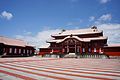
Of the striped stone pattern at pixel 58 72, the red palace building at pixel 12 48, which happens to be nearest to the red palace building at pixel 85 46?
the red palace building at pixel 12 48

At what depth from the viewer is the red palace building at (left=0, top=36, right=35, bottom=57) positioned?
138 feet

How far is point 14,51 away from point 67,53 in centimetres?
1756

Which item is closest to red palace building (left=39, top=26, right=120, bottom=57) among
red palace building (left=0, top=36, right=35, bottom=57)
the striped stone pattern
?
red palace building (left=0, top=36, right=35, bottom=57)

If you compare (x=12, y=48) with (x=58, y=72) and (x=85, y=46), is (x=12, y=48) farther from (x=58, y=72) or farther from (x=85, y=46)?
(x=58, y=72)

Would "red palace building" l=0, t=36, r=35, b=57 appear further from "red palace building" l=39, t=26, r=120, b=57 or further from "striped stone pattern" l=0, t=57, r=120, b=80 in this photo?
"striped stone pattern" l=0, t=57, r=120, b=80

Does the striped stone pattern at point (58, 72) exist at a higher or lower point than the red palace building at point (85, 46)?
lower

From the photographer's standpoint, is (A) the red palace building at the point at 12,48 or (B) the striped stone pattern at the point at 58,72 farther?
(A) the red palace building at the point at 12,48

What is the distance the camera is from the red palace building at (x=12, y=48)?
41.9m

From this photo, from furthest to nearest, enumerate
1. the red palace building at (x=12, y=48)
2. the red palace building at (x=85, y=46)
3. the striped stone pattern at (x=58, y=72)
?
the red palace building at (x=12, y=48), the red palace building at (x=85, y=46), the striped stone pattern at (x=58, y=72)

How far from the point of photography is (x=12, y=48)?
45.4 m

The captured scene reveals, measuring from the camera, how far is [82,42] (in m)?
43.0

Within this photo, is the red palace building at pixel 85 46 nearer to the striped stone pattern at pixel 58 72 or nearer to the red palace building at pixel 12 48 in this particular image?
the red palace building at pixel 12 48

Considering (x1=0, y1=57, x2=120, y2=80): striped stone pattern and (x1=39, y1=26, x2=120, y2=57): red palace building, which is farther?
(x1=39, y1=26, x2=120, y2=57): red palace building

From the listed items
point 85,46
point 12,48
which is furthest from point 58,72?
point 12,48
